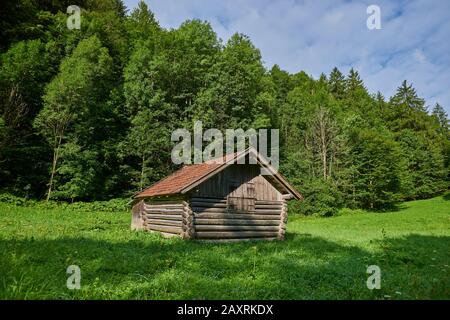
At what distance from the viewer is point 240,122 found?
132 ft

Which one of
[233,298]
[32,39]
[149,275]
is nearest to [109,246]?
[149,275]

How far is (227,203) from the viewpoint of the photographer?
1786cm

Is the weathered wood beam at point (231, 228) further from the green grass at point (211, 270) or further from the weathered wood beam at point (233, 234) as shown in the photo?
the green grass at point (211, 270)

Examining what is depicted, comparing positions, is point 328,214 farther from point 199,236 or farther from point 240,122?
point 199,236

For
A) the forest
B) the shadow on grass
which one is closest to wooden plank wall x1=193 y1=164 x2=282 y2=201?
the shadow on grass

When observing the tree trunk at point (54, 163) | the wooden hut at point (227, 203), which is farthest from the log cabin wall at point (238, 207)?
the tree trunk at point (54, 163)

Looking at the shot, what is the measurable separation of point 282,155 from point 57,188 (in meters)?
29.5

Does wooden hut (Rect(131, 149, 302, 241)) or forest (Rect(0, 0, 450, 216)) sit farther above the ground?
forest (Rect(0, 0, 450, 216))

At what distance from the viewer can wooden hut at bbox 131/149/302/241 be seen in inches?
666

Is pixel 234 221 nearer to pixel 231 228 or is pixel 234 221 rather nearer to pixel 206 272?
pixel 231 228

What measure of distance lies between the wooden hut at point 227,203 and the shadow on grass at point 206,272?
2.71m

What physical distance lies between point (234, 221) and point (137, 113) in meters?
25.4

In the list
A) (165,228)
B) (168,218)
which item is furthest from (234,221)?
(165,228)

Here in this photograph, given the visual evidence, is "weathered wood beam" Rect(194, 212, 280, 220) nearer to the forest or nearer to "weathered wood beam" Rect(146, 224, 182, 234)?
"weathered wood beam" Rect(146, 224, 182, 234)
